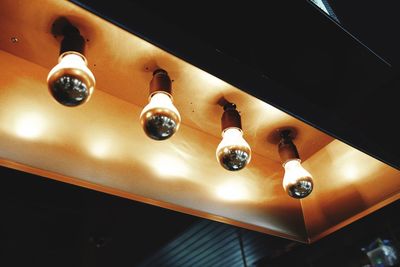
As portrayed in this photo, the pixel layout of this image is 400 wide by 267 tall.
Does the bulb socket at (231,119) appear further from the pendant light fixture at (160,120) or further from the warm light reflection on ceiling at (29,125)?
the warm light reflection on ceiling at (29,125)

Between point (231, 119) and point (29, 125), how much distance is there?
550 mm

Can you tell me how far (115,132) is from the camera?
3.61 ft

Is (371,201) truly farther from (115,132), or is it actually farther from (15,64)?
(15,64)

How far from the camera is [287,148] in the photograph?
1.17m

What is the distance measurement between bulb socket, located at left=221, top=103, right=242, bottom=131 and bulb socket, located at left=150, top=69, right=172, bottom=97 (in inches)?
7.7

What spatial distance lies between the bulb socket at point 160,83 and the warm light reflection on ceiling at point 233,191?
0.50m

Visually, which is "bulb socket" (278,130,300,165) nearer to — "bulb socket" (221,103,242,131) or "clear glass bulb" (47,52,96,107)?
"bulb socket" (221,103,242,131)

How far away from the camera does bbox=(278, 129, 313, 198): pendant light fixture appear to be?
104 cm

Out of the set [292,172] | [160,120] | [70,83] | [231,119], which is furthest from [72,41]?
[292,172]

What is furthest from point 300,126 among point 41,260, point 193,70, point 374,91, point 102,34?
point 41,260

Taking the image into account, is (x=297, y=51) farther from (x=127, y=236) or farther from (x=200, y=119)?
(x=127, y=236)

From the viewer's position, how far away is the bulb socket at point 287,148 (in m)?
1.16

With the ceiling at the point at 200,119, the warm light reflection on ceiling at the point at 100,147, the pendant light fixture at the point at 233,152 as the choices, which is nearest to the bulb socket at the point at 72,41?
the ceiling at the point at 200,119

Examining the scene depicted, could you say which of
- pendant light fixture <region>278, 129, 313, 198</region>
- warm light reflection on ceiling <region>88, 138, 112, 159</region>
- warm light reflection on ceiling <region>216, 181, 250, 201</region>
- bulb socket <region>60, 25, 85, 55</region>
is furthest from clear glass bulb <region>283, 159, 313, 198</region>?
bulb socket <region>60, 25, 85, 55</region>
